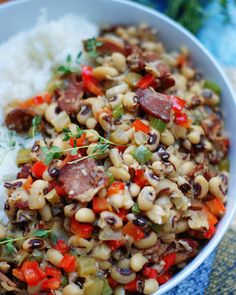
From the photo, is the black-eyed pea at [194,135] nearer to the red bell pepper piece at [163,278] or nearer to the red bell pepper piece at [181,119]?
the red bell pepper piece at [181,119]

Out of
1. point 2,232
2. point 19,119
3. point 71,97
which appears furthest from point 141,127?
point 2,232

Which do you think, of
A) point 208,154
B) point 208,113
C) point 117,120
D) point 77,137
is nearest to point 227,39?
point 208,113

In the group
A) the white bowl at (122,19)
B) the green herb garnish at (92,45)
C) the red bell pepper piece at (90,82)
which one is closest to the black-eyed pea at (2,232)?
the red bell pepper piece at (90,82)

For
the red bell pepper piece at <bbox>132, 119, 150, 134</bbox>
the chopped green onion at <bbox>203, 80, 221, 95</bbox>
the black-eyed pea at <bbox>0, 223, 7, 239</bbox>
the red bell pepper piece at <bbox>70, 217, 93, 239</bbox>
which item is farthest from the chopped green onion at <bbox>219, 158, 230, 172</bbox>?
the black-eyed pea at <bbox>0, 223, 7, 239</bbox>

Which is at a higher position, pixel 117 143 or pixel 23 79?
pixel 117 143

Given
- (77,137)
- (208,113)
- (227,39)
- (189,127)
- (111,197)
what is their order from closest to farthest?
(111,197) → (77,137) → (189,127) → (208,113) → (227,39)

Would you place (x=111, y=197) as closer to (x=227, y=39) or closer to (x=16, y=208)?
(x=16, y=208)
